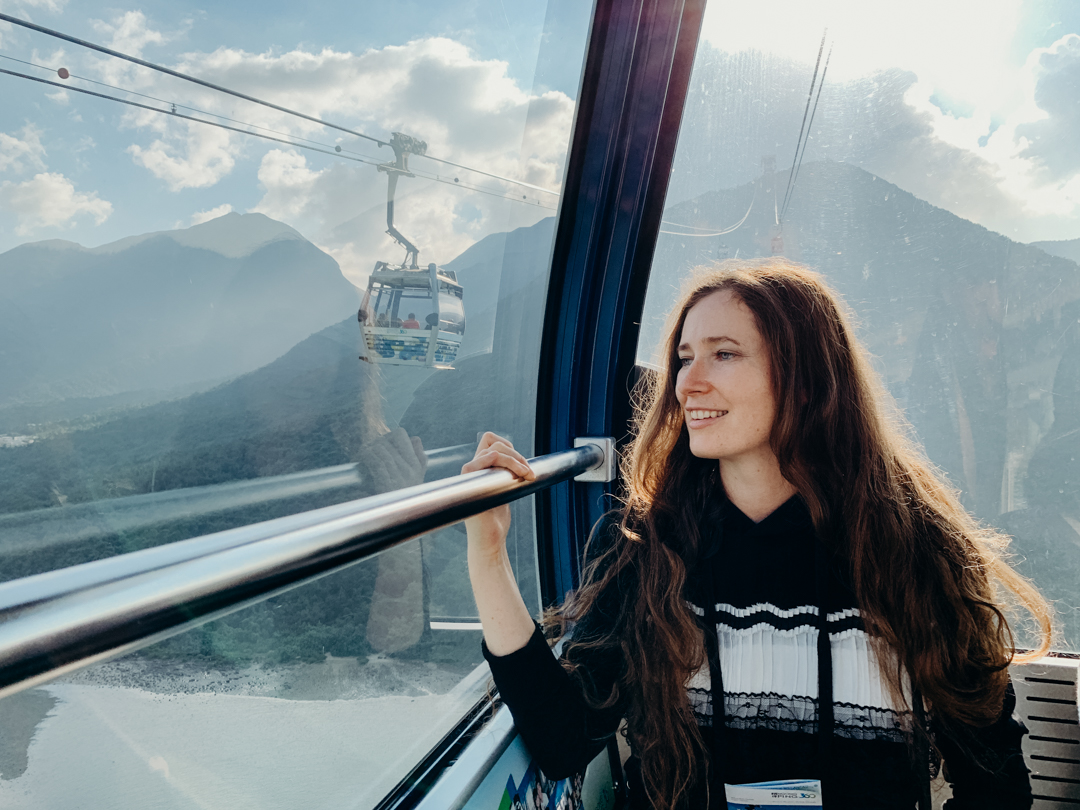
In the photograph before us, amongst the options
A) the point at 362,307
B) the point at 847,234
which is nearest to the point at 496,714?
the point at 362,307

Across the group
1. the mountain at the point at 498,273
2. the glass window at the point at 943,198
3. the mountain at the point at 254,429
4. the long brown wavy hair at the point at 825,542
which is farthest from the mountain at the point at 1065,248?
→ the mountain at the point at 254,429

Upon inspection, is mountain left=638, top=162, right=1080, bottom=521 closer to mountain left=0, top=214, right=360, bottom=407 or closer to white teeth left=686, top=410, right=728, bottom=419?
white teeth left=686, top=410, right=728, bottom=419

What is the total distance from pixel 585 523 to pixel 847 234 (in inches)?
46.7

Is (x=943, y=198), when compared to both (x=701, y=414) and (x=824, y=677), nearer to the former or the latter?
(x=701, y=414)

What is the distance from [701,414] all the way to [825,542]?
329 millimetres

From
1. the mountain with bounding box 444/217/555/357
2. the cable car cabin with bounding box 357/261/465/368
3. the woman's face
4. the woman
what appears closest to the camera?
the woman

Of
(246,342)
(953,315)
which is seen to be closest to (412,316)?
(246,342)

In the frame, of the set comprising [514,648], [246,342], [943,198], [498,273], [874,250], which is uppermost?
[943,198]

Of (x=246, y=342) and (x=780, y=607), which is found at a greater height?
(x=246, y=342)

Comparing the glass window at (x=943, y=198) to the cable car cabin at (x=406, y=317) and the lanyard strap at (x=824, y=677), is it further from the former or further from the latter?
the lanyard strap at (x=824, y=677)

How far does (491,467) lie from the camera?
1.03 meters

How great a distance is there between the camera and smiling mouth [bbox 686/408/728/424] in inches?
50.1

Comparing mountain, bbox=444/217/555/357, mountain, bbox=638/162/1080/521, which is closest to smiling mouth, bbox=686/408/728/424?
mountain, bbox=638/162/1080/521

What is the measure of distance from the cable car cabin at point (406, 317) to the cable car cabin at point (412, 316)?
0.05 ft
